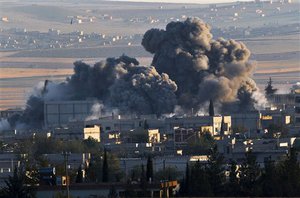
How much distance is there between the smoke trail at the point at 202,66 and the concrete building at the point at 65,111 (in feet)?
14.0

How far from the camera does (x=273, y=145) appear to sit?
70.3m

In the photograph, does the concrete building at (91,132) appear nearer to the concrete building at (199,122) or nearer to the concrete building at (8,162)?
the concrete building at (199,122)

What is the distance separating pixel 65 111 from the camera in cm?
10138

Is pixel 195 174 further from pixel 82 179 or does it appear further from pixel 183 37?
pixel 183 37

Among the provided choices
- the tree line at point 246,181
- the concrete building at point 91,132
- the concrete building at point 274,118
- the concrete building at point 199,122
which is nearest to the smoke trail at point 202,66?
the concrete building at point 274,118

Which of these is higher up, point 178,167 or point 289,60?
point 289,60

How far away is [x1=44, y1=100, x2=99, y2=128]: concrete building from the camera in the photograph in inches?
3915

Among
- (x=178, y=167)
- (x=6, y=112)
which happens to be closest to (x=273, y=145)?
(x=178, y=167)

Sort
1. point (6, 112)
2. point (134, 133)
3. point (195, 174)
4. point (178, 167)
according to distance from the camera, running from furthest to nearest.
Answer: point (6, 112)
point (134, 133)
point (178, 167)
point (195, 174)

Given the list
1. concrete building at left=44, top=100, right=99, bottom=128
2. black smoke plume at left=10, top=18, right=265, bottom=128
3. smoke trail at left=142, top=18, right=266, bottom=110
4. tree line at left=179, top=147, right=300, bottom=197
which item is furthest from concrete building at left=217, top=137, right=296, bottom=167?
concrete building at left=44, top=100, right=99, bottom=128

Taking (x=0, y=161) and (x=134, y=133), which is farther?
(x=134, y=133)

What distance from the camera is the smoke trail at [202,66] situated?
322ft

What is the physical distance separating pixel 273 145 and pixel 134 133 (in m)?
16.3

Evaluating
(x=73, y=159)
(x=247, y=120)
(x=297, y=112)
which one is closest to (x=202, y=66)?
(x=247, y=120)
